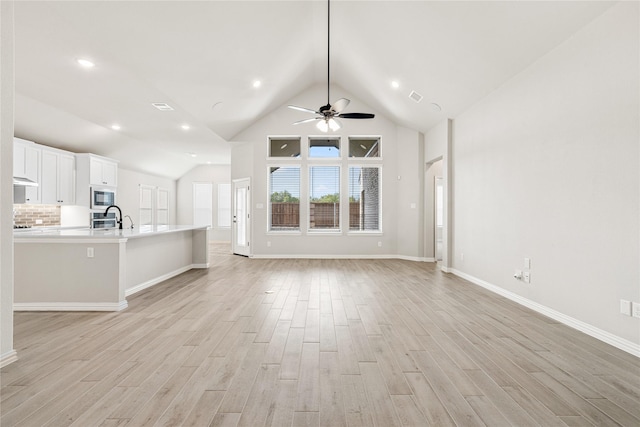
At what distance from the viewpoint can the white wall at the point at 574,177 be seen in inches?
107

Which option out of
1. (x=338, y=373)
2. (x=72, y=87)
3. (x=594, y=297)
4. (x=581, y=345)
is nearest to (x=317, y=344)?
(x=338, y=373)

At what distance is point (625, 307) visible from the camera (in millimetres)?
2709

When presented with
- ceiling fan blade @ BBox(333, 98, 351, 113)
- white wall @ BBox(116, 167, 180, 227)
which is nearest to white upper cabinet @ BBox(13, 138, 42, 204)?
white wall @ BBox(116, 167, 180, 227)

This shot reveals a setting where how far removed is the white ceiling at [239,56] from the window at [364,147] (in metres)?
0.93

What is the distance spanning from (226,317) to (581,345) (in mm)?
3408

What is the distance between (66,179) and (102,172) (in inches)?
34.4

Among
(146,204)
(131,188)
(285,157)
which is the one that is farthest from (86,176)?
(285,157)

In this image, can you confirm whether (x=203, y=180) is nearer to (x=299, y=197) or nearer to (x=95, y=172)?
(x=95, y=172)

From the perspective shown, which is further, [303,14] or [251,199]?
[251,199]

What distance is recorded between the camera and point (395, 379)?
2184 mm

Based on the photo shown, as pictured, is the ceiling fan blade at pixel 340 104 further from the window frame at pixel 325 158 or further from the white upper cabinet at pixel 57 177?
the white upper cabinet at pixel 57 177

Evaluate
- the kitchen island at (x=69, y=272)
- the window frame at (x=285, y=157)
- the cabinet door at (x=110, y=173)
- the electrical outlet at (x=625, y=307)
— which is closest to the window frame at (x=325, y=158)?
the window frame at (x=285, y=157)

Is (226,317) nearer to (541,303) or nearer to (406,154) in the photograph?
(541,303)

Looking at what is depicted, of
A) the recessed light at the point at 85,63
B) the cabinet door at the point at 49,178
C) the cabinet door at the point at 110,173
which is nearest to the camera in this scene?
the recessed light at the point at 85,63
